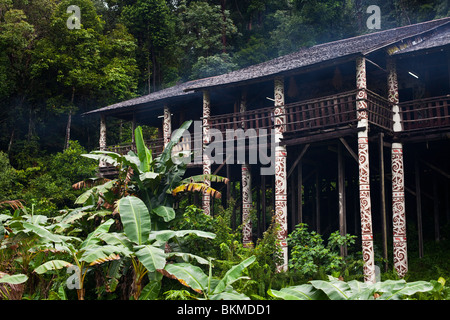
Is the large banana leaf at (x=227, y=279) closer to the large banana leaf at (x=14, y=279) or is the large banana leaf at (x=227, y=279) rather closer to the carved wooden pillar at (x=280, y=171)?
the large banana leaf at (x=14, y=279)

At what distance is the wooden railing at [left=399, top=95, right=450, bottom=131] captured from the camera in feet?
44.8

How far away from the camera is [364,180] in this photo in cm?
1319

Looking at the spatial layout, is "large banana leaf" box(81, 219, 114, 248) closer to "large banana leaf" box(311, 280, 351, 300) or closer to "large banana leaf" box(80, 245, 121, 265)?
"large banana leaf" box(80, 245, 121, 265)

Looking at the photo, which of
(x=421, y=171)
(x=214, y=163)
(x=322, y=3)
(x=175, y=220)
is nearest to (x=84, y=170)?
(x=214, y=163)

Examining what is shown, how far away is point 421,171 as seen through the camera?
17.5 meters

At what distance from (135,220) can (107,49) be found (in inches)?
884

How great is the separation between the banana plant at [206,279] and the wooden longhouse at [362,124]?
438 cm

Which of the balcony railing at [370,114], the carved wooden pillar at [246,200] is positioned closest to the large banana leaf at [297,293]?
the balcony railing at [370,114]

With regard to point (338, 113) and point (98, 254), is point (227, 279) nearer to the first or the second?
point (98, 254)

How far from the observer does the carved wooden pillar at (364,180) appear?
42.3 feet

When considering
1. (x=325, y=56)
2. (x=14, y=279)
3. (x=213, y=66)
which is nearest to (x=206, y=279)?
(x=14, y=279)

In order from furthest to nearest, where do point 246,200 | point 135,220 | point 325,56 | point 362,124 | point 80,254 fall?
point 246,200 < point 325,56 < point 362,124 < point 135,220 < point 80,254
